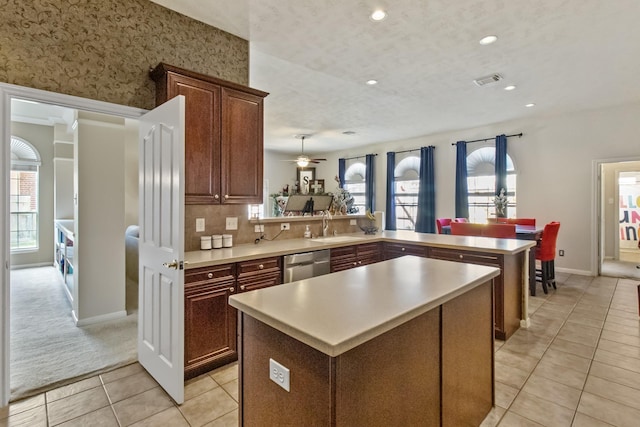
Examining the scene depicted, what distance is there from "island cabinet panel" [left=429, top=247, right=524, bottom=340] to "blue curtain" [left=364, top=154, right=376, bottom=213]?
573 centimetres

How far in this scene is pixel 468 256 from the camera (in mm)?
3256

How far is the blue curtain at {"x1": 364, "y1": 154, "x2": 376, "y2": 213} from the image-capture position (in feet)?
29.7

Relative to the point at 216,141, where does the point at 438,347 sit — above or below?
below

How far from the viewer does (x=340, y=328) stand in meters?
1.06

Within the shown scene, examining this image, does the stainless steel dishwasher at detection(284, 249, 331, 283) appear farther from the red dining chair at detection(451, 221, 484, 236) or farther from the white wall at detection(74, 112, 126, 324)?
the red dining chair at detection(451, 221, 484, 236)

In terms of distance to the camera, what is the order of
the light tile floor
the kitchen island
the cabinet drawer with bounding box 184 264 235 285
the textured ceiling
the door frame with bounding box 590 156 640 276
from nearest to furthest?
the kitchen island → the light tile floor → the cabinet drawer with bounding box 184 264 235 285 → the textured ceiling → the door frame with bounding box 590 156 640 276

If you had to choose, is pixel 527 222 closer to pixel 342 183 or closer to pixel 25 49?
pixel 342 183

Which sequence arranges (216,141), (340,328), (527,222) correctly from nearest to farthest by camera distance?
(340,328) < (216,141) < (527,222)

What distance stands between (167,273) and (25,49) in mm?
1812

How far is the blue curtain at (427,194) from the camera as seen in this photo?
759cm

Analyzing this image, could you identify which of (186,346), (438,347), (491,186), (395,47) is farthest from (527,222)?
(186,346)

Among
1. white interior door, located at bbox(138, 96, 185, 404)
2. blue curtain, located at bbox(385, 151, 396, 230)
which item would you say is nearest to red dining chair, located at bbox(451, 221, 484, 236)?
blue curtain, located at bbox(385, 151, 396, 230)

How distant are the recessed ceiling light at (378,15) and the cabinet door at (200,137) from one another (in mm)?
1534

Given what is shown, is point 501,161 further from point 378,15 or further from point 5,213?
point 5,213
